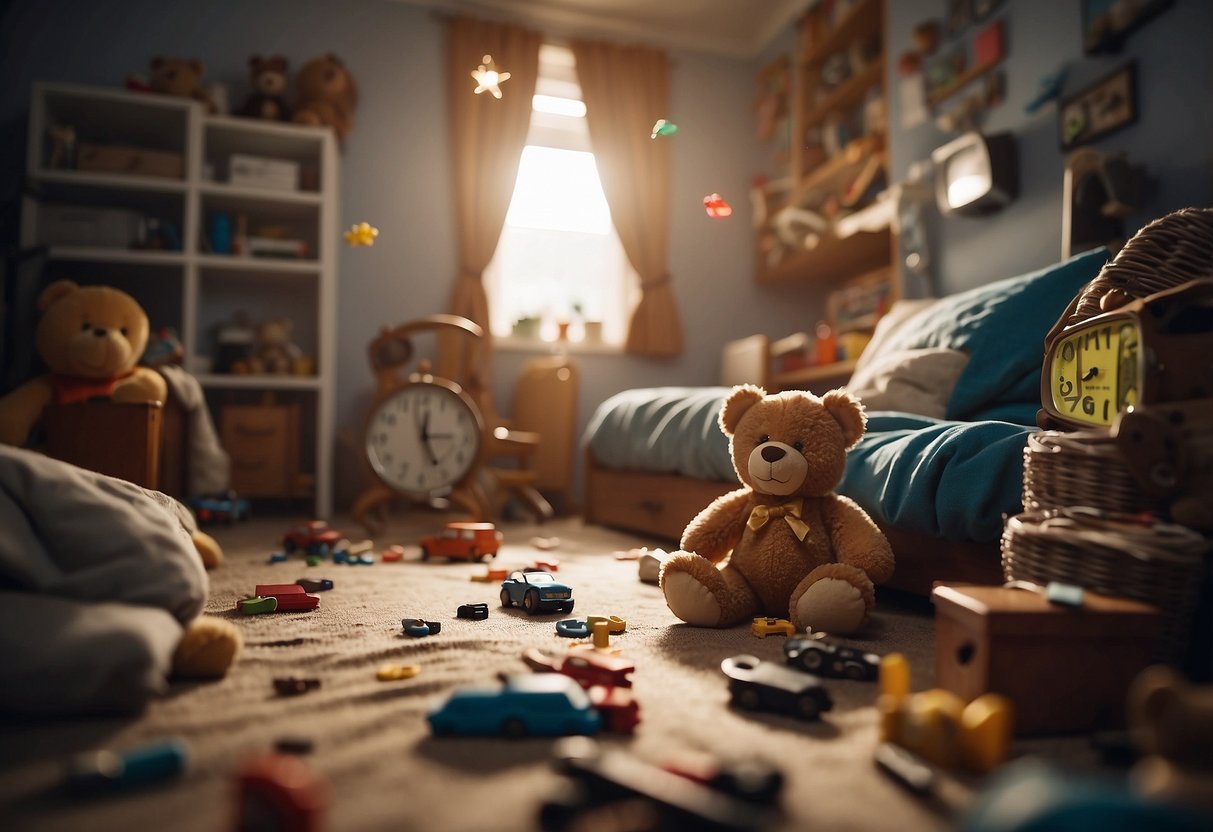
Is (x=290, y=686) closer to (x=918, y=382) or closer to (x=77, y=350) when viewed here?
(x=918, y=382)

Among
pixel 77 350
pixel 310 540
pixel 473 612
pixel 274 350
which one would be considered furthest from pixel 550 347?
pixel 473 612

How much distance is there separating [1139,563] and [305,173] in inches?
133

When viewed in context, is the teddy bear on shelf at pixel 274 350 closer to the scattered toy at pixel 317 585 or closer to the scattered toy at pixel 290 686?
the scattered toy at pixel 317 585

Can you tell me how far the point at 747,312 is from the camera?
4.29 meters

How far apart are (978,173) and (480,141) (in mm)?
2298

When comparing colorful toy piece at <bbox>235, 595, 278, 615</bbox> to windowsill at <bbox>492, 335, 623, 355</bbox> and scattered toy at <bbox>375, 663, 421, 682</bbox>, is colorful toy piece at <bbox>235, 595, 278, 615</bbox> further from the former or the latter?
windowsill at <bbox>492, 335, 623, 355</bbox>

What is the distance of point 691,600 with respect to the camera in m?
1.26

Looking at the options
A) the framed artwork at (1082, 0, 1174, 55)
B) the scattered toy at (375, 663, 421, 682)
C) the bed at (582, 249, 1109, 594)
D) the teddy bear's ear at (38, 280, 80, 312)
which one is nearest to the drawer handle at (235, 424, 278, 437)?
the teddy bear's ear at (38, 280, 80, 312)

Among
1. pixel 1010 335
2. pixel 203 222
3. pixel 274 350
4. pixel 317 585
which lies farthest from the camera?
pixel 203 222

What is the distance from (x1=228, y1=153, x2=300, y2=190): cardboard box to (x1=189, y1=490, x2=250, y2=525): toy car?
1261 millimetres

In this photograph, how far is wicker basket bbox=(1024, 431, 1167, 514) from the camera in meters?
0.91

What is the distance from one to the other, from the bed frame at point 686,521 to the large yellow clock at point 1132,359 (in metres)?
0.27

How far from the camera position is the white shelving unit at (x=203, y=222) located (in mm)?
2973

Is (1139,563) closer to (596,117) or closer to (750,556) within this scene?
(750,556)
